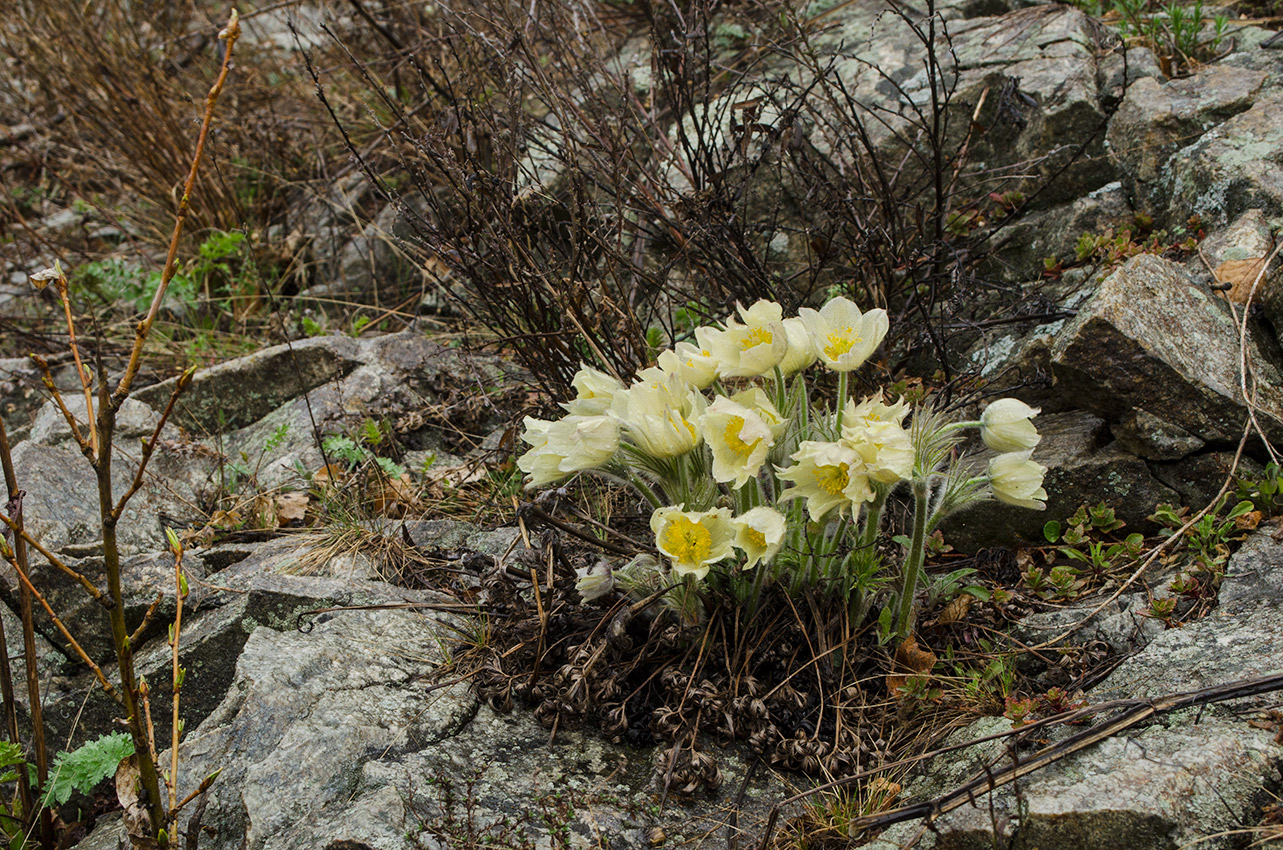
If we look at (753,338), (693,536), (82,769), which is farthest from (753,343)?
(82,769)

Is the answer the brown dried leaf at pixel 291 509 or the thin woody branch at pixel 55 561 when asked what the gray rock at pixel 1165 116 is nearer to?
the brown dried leaf at pixel 291 509

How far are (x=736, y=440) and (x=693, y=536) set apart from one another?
0.24m

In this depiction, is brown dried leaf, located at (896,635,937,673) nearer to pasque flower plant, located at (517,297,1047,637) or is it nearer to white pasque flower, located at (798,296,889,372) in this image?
pasque flower plant, located at (517,297,1047,637)

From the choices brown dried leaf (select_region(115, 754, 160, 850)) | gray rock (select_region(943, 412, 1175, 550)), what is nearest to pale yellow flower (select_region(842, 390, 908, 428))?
gray rock (select_region(943, 412, 1175, 550))

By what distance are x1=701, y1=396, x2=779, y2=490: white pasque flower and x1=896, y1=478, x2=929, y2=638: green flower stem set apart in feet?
1.23

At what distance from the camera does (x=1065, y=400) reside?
2873mm

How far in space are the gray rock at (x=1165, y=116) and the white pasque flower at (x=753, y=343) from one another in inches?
86.2

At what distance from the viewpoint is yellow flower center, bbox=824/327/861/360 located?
2107mm

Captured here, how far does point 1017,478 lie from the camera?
2039mm

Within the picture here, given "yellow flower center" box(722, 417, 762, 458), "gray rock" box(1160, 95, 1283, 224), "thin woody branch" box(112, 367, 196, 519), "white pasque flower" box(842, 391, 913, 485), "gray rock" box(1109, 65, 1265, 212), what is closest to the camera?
"thin woody branch" box(112, 367, 196, 519)

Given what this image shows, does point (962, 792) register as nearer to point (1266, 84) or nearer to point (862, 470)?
point (862, 470)

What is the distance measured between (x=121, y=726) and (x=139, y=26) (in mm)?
5736

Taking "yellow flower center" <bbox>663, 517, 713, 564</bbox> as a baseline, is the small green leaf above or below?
below

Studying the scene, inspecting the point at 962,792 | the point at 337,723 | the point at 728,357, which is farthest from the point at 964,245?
the point at 337,723
